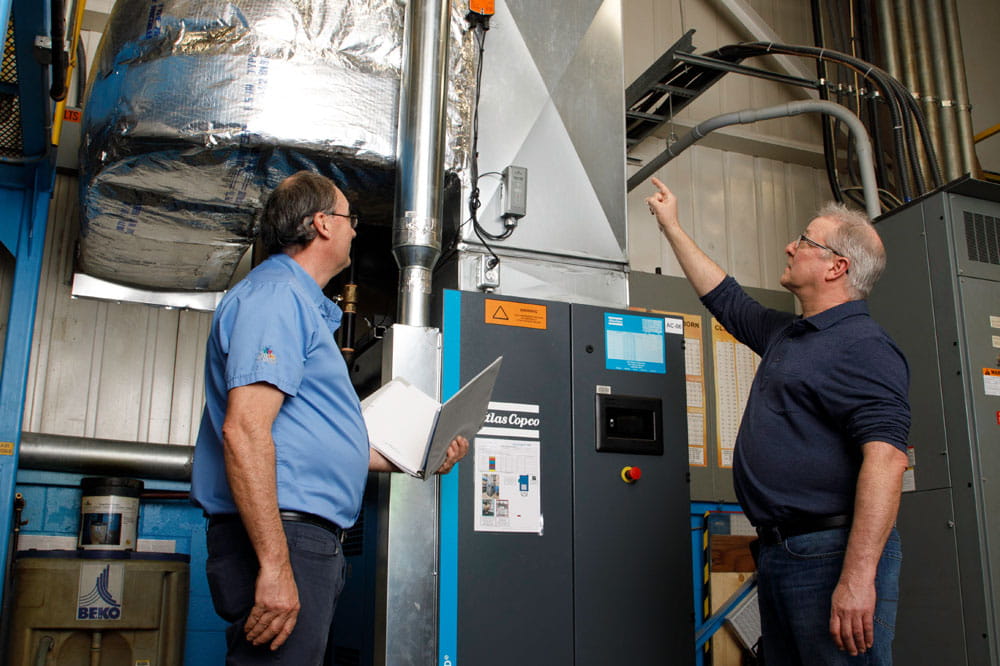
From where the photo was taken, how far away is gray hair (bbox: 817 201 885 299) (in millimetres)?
2424

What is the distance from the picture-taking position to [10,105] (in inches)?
135

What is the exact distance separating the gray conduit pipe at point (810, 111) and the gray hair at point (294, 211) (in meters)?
3.15

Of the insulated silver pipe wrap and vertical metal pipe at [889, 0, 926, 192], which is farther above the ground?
vertical metal pipe at [889, 0, 926, 192]

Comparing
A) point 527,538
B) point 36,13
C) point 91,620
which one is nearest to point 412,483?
point 527,538

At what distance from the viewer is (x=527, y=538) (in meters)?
2.84

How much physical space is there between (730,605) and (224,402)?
3.09 meters

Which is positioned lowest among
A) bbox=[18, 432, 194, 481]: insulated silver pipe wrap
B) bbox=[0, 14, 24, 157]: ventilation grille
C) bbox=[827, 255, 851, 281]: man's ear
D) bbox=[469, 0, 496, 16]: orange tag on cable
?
bbox=[18, 432, 194, 481]: insulated silver pipe wrap

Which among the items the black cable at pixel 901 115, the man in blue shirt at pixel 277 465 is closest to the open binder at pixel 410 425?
the man in blue shirt at pixel 277 465

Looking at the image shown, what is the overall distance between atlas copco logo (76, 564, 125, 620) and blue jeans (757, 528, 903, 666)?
2.57 meters

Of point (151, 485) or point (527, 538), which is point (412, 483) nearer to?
point (527, 538)

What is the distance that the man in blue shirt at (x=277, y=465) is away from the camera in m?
1.76

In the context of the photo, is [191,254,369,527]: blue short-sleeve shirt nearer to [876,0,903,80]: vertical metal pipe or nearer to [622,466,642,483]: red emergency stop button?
[622,466,642,483]: red emergency stop button

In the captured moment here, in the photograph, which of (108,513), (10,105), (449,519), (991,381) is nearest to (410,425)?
(449,519)

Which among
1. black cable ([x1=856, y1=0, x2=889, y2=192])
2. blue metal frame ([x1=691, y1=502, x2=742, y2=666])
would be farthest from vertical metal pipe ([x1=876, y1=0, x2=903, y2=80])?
blue metal frame ([x1=691, y1=502, x2=742, y2=666])
